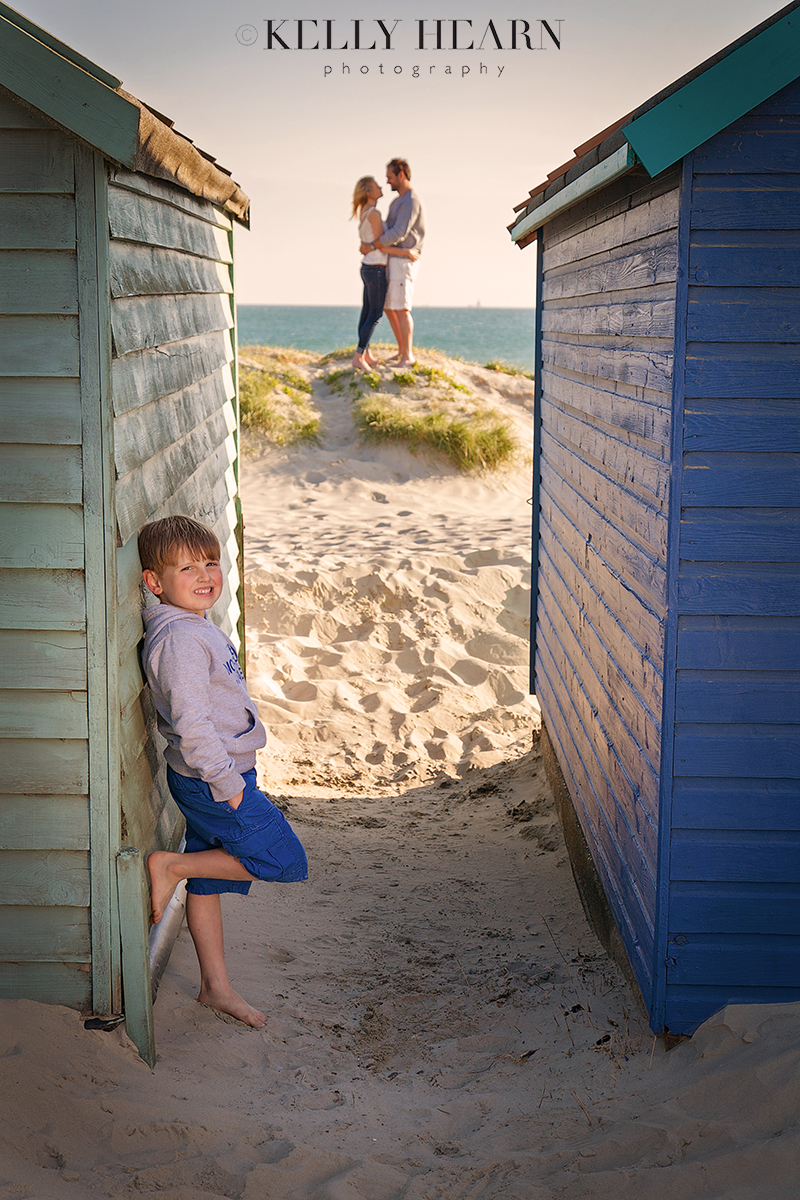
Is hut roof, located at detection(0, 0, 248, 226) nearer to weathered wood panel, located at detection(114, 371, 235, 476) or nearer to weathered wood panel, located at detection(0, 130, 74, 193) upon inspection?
weathered wood panel, located at detection(0, 130, 74, 193)

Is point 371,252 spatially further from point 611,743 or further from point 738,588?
point 738,588

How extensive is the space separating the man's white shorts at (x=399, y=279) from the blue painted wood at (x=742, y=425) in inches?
476

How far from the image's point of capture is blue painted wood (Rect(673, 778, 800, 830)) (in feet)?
10.7

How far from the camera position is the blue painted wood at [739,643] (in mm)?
3162

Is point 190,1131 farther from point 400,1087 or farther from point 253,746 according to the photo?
point 253,746

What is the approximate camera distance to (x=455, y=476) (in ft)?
45.9

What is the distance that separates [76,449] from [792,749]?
7.72ft

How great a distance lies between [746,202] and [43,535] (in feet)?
7.30

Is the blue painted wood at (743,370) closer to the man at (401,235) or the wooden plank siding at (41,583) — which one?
the wooden plank siding at (41,583)

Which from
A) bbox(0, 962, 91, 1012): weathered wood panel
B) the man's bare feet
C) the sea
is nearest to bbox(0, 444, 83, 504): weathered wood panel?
the man's bare feet

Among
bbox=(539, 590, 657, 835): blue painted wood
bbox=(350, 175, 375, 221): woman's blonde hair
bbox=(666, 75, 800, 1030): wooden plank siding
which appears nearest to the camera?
bbox=(666, 75, 800, 1030): wooden plank siding

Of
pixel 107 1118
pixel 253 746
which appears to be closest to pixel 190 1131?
pixel 107 1118

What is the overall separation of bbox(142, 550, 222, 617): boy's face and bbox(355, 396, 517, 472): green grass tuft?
1102 centimetres

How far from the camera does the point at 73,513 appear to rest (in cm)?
281
